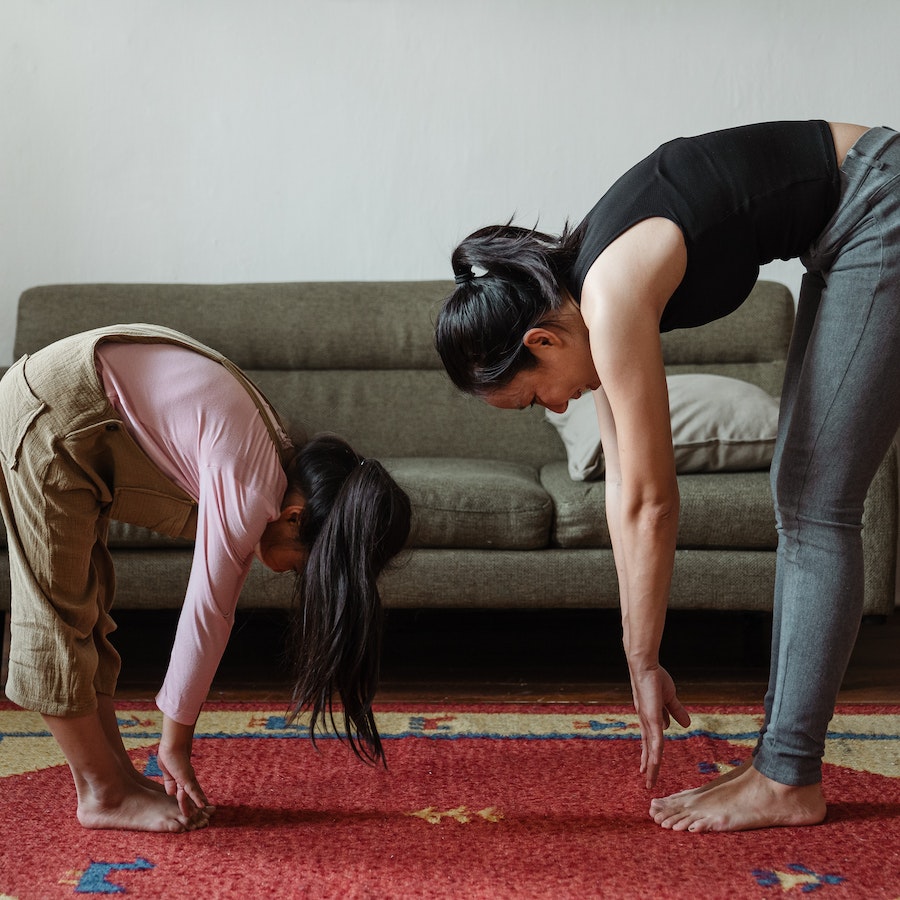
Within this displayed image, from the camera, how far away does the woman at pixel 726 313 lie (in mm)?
1174

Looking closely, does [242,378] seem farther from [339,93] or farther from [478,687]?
[339,93]

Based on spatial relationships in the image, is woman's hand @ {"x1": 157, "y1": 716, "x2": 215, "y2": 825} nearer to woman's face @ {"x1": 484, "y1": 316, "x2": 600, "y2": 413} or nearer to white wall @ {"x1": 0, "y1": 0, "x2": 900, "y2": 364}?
woman's face @ {"x1": 484, "y1": 316, "x2": 600, "y2": 413}

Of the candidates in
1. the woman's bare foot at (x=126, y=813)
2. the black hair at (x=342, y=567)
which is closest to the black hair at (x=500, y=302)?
the black hair at (x=342, y=567)

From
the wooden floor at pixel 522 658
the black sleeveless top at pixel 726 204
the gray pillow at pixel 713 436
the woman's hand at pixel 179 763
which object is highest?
the black sleeveless top at pixel 726 204

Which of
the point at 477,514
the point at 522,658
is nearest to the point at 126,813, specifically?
the point at 477,514

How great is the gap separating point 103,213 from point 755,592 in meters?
1.94

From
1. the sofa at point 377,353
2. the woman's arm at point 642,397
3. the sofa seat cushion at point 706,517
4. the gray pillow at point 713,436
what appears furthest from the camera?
the sofa at point 377,353

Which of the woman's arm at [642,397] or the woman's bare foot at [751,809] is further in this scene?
the woman's bare foot at [751,809]

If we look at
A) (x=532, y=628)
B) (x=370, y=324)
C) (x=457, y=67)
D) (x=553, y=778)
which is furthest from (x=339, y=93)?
(x=553, y=778)

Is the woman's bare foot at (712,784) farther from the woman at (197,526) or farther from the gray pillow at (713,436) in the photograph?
the gray pillow at (713,436)

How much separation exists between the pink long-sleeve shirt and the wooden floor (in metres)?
0.78

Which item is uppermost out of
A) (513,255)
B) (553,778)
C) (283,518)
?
(513,255)

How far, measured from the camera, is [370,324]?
8.57 feet

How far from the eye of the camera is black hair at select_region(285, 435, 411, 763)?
1290 millimetres
